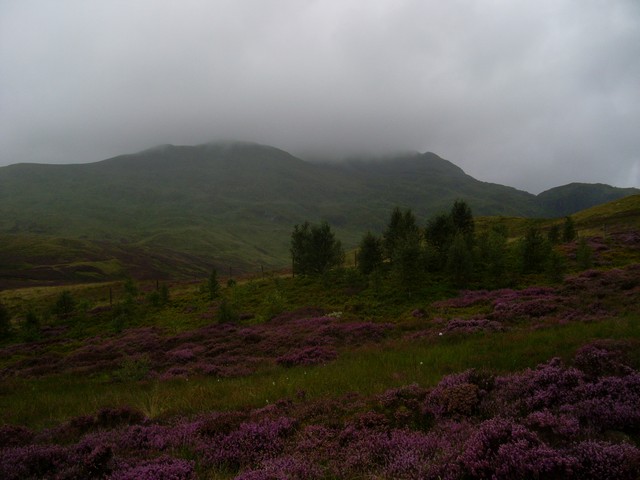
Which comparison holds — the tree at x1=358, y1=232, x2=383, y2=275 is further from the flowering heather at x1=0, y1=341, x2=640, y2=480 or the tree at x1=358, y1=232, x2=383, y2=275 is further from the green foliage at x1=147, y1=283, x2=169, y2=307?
the flowering heather at x1=0, y1=341, x2=640, y2=480

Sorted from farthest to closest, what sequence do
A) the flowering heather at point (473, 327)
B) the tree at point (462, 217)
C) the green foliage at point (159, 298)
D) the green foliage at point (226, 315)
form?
1. the tree at point (462, 217)
2. the green foliage at point (159, 298)
3. the green foliage at point (226, 315)
4. the flowering heather at point (473, 327)

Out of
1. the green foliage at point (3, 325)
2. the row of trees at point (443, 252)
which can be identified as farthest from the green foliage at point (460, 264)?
the green foliage at point (3, 325)

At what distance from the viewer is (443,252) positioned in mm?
47781

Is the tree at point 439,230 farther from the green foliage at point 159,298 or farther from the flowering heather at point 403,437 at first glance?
the flowering heather at point 403,437

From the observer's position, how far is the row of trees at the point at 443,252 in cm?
4028

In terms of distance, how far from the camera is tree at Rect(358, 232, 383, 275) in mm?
52375

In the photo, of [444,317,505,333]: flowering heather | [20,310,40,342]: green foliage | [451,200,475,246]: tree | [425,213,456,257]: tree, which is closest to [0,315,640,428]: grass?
[444,317,505,333]: flowering heather

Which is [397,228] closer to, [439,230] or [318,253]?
[439,230]

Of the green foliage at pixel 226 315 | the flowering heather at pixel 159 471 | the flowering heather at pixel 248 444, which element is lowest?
the green foliage at pixel 226 315

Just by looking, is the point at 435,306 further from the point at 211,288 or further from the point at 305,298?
the point at 211,288

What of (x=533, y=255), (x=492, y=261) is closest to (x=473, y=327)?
(x=492, y=261)

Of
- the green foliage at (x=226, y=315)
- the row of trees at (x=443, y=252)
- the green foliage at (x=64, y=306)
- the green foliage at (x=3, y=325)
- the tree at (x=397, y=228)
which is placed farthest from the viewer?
the tree at (x=397, y=228)

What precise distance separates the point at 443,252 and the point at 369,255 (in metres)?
10.6

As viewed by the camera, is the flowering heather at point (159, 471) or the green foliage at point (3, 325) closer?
the flowering heather at point (159, 471)
